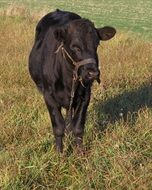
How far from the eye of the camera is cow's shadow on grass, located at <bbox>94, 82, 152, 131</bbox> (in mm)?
6028

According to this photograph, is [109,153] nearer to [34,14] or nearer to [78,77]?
[78,77]

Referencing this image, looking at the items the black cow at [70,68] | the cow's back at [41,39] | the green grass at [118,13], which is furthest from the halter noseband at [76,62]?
the green grass at [118,13]

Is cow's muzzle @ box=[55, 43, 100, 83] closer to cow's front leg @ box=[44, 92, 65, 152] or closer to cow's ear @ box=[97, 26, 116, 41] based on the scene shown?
cow's ear @ box=[97, 26, 116, 41]

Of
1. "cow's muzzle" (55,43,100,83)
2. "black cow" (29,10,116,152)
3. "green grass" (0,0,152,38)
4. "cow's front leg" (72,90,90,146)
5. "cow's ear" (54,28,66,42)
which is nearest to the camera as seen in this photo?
"cow's muzzle" (55,43,100,83)

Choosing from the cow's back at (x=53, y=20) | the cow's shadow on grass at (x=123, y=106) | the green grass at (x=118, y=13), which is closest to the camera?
the cow's back at (x=53, y=20)

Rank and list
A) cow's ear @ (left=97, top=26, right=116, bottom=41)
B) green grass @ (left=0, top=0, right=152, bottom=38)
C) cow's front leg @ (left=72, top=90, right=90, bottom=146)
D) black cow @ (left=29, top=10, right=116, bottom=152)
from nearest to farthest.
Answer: black cow @ (left=29, top=10, right=116, bottom=152) → cow's ear @ (left=97, top=26, right=116, bottom=41) → cow's front leg @ (left=72, top=90, right=90, bottom=146) → green grass @ (left=0, top=0, right=152, bottom=38)

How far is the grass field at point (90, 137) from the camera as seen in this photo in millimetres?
4152

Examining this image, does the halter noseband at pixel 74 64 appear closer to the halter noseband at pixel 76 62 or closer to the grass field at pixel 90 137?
the halter noseband at pixel 76 62

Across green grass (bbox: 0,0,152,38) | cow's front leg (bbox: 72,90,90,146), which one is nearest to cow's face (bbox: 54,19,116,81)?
cow's front leg (bbox: 72,90,90,146)

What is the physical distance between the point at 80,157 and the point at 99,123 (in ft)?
4.64

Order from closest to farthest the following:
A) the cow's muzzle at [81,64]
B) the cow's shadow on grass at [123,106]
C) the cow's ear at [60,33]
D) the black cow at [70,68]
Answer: the cow's muzzle at [81,64]
the black cow at [70,68]
the cow's ear at [60,33]
the cow's shadow on grass at [123,106]

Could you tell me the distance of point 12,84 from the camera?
787 cm

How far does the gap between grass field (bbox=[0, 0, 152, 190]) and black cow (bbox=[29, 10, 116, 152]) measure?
28 centimetres

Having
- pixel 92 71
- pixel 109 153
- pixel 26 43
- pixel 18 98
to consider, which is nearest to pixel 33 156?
pixel 109 153
